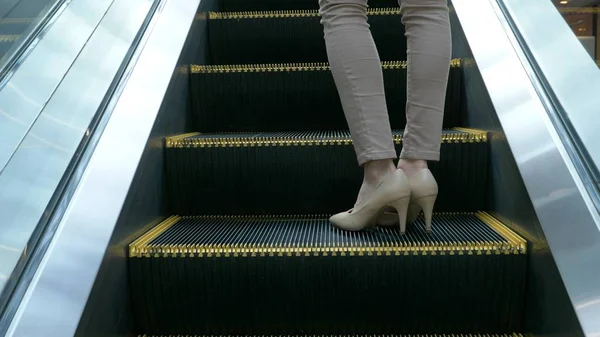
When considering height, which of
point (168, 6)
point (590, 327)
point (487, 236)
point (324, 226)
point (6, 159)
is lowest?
point (590, 327)

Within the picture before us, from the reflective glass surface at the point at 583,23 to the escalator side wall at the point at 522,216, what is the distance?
1.02ft

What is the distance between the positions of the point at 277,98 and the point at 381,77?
32.0 inches

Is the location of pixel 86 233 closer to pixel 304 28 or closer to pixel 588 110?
pixel 588 110

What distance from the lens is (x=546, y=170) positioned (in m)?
1.32

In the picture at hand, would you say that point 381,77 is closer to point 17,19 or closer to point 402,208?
point 402,208

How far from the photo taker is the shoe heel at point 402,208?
1487 mm

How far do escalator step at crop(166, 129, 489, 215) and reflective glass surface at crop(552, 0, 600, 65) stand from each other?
40cm

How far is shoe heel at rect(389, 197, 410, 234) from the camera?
149 centimetres

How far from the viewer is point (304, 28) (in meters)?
2.54

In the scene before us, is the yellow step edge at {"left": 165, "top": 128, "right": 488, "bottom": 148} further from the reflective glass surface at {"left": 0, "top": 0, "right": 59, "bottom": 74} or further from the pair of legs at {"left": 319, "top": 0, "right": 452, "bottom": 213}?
the reflective glass surface at {"left": 0, "top": 0, "right": 59, "bottom": 74}

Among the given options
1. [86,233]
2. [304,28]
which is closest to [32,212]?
[86,233]

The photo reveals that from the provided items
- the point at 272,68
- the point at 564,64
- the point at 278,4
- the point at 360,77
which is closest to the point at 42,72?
the point at 360,77

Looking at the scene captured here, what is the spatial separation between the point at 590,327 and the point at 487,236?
49 centimetres

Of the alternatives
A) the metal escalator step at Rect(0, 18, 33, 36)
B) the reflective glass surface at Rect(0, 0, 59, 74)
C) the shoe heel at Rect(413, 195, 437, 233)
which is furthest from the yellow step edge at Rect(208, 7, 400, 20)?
the shoe heel at Rect(413, 195, 437, 233)
